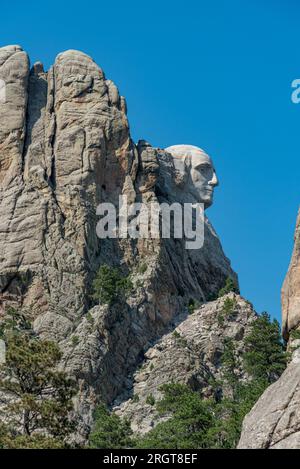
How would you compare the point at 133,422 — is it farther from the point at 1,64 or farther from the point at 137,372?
the point at 1,64

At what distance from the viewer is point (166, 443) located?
80812mm

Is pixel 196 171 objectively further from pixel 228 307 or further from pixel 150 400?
pixel 150 400

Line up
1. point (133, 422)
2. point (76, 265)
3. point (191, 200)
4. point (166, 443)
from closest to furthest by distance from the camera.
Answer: point (166, 443) → point (133, 422) → point (76, 265) → point (191, 200)

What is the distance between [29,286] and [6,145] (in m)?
15.8

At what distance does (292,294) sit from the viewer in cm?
8150

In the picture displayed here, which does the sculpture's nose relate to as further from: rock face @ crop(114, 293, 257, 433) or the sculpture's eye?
rock face @ crop(114, 293, 257, 433)

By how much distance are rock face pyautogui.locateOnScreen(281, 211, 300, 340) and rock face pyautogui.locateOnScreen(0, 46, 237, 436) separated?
72.4ft

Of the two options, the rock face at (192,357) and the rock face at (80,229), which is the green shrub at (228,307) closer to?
the rock face at (192,357)

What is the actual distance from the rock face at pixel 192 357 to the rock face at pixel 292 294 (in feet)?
54.7

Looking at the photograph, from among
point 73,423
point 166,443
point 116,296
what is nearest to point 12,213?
point 116,296

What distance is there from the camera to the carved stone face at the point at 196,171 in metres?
138

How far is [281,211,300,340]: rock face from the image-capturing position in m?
81.4

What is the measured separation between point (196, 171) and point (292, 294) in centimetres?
5877

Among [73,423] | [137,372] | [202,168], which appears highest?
[202,168]
